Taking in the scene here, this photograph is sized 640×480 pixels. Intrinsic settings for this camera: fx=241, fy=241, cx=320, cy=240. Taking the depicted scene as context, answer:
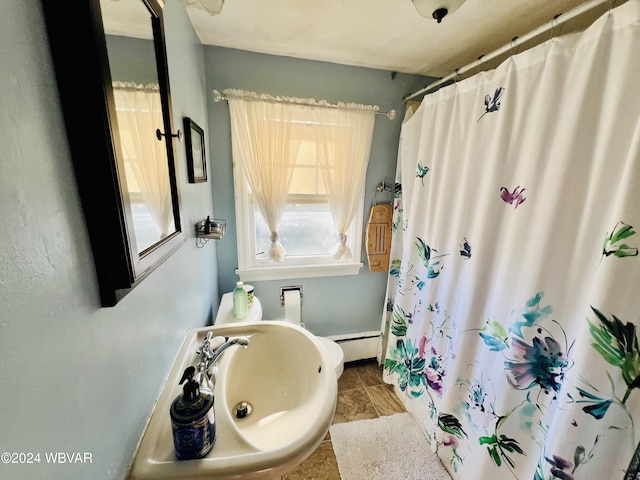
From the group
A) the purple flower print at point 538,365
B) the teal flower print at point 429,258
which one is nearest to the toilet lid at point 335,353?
the teal flower print at point 429,258

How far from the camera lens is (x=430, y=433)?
140cm

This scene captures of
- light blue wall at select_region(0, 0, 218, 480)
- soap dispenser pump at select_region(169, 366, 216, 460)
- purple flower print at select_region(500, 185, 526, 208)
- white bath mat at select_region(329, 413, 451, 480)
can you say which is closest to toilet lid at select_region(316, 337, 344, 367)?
white bath mat at select_region(329, 413, 451, 480)

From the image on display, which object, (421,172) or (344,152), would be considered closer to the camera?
(421,172)

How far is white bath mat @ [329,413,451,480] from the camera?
1.25 m

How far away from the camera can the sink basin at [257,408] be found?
0.54 meters

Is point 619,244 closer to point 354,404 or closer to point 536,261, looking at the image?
point 536,261

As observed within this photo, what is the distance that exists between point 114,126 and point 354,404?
189 centimetres

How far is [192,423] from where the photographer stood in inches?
20.5

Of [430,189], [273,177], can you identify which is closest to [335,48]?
[273,177]

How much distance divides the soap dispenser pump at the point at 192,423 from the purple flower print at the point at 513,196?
1.21 metres

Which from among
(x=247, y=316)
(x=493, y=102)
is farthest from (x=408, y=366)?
(x=493, y=102)

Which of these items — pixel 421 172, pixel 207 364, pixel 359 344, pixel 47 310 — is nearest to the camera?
pixel 47 310

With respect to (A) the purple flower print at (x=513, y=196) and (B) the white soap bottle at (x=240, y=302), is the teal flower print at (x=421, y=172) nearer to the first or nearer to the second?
(A) the purple flower print at (x=513, y=196)

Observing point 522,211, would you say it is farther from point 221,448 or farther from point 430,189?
point 221,448
